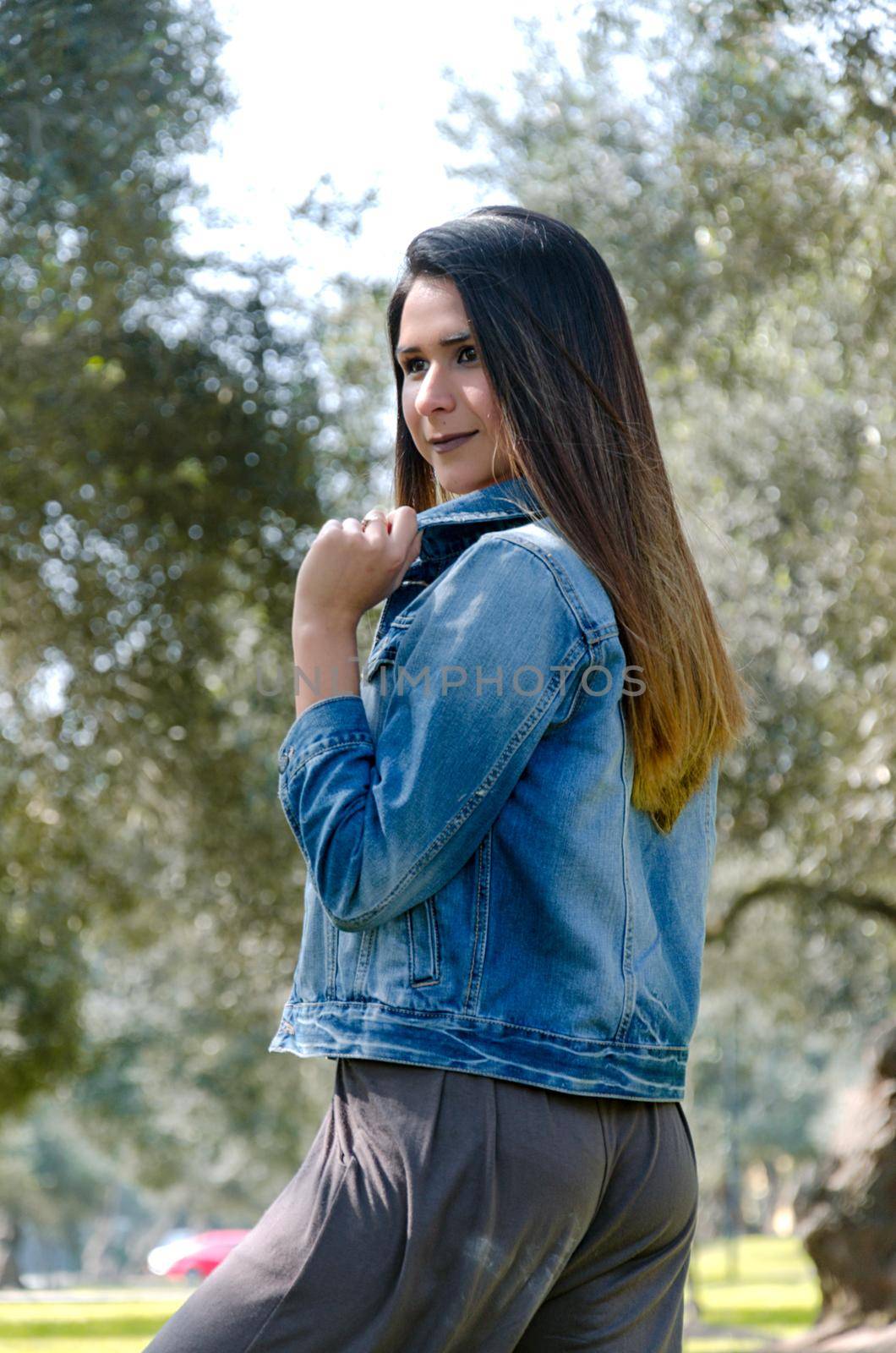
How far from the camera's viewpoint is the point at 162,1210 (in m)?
47.1

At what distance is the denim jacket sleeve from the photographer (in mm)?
1639

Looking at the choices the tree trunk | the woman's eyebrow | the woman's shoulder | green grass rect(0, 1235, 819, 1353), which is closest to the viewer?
the woman's shoulder

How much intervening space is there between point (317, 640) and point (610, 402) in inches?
21.6

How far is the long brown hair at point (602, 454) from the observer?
186cm

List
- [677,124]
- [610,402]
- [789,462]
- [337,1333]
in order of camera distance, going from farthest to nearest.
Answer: [789,462], [677,124], [610,402], [337,1333]

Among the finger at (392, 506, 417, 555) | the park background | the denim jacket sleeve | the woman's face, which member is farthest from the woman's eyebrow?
the park background

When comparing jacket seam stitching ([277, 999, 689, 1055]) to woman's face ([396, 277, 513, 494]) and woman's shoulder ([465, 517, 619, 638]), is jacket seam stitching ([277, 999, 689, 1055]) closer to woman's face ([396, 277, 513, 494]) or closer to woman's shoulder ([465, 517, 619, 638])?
woman's shoulder ([465, 517, 619, 638])

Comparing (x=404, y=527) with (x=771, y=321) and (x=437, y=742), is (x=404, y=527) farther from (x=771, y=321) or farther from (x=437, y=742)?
(x=771, y=321)

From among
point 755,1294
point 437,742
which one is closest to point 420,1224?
point 437,742

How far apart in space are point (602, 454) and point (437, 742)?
21.2 inches

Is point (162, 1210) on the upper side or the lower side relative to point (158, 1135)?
lower

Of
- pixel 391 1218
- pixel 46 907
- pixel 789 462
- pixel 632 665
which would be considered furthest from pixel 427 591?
pixel 46 907

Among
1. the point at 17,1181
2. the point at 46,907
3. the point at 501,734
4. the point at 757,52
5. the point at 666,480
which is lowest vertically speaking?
the point at 17,1181

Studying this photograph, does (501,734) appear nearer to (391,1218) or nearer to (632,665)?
(632,665)
